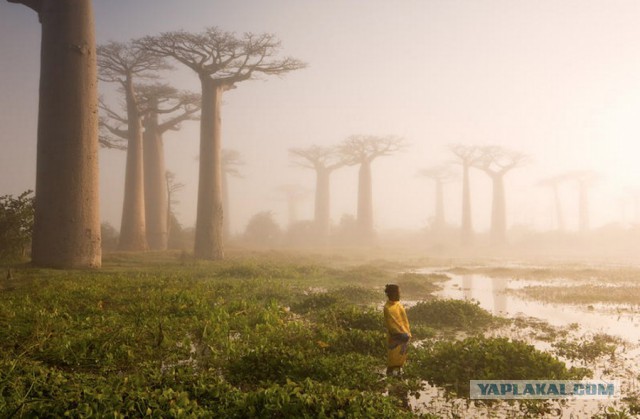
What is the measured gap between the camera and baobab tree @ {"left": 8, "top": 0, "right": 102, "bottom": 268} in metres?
15.5

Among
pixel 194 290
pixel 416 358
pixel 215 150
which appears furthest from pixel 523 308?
pixel 215 150

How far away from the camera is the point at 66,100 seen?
16000 mm

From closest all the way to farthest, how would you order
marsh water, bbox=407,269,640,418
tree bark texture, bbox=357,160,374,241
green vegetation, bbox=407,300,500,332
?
1. marsh water, bbox=407,269,640,418
2. green vegetation, bbox=407,300,500,332
3. tree bark texture, bbox=357,160,374,241

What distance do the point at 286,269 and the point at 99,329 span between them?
11.2m

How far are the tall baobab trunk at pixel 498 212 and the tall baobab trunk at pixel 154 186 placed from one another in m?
34.4

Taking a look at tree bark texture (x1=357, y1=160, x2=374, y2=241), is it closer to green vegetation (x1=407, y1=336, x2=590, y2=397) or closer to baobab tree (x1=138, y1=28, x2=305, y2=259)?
baobab tree (x1=138, y1=28, x2=305, y2=259)

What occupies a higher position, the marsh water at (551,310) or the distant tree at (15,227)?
the distant tree at (15,227)

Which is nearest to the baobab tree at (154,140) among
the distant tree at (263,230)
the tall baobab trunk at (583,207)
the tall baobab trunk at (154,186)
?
the tall baobab trunk at (154,186)

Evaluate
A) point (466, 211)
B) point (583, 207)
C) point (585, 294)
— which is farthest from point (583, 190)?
point (585, 294)

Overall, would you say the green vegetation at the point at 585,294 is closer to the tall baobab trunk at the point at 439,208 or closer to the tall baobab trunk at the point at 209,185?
the tall baobab trunk at the point at 209,185

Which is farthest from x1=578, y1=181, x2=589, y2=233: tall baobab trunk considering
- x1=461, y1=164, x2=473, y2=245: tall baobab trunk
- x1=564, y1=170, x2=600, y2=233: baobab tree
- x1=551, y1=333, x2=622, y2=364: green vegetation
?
x1=551, y1=333, x2=622, y2=364: green vegetation

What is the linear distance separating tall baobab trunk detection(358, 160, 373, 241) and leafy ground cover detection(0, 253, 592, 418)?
35.1 meters

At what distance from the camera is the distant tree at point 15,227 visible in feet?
56.2

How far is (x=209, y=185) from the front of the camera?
2256cm
